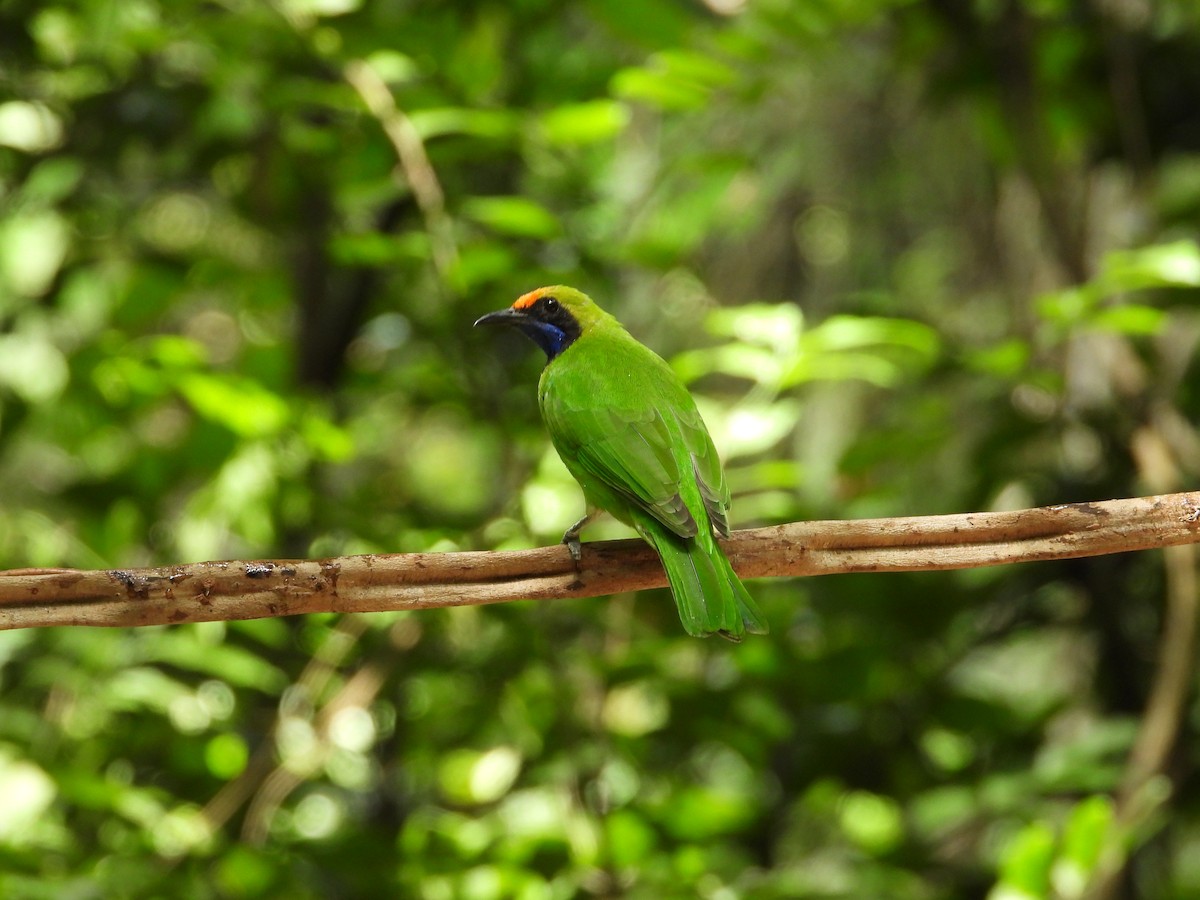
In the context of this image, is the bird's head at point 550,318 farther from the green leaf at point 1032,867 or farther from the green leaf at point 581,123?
the green leaf at point 1032,867

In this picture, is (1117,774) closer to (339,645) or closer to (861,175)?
(339,645)

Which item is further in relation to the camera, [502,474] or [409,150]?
[502,474]

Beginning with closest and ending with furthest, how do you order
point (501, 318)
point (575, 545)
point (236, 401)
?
point (575, 545) → point (236, 401) → point (501, 318)

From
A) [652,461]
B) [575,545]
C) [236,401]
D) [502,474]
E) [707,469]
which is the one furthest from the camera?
[502,474]

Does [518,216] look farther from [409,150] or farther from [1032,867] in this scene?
[1032,867]

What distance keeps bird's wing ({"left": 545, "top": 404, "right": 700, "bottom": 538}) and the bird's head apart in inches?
19.1

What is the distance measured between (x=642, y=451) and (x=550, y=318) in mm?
843

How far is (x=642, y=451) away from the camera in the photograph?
270 centimetres

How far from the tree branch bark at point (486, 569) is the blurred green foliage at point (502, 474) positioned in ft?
3.33

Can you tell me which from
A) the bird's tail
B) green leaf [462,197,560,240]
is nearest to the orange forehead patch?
green leaf [462,197,560,240]

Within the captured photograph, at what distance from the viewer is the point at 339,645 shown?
10.9 ft

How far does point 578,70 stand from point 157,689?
219cm

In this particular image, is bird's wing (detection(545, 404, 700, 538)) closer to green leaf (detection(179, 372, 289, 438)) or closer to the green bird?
the green bird

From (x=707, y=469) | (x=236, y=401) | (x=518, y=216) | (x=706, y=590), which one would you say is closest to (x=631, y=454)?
(x=707, y=469)
